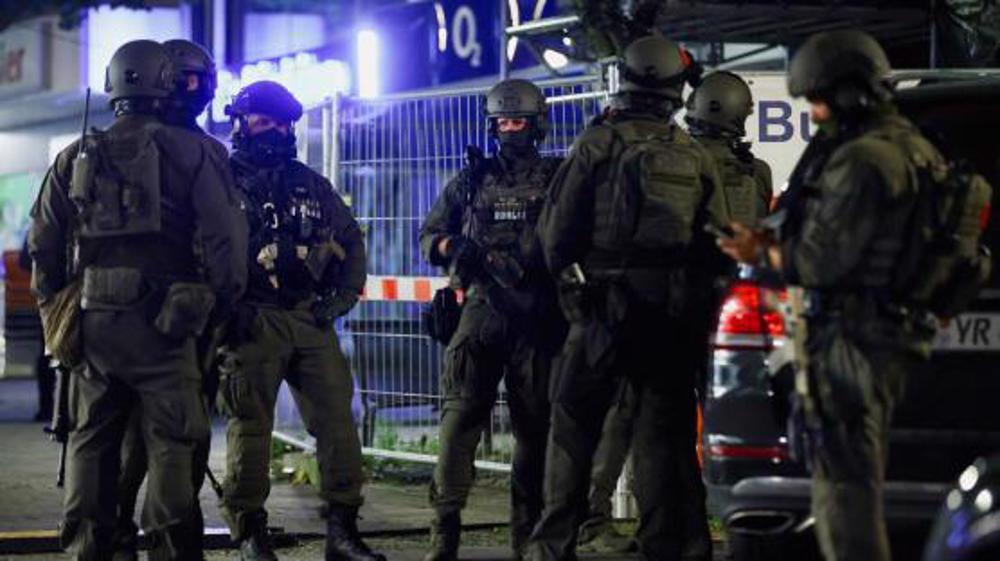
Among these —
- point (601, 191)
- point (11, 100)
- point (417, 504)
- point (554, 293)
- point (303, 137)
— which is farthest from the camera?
point (11, 100)

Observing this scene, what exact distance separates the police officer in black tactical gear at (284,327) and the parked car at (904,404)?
2144 mm

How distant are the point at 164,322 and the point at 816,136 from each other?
2518 millimetres

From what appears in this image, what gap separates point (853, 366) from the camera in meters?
5.79

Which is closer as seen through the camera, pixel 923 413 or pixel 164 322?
pixel 923 413

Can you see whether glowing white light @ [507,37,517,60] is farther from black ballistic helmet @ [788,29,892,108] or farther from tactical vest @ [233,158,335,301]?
black ballistic helmet @ [788,29,892,108]

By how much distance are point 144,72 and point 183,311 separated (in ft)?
3.11

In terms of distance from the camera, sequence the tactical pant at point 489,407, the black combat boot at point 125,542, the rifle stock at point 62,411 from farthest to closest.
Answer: the tactical pant at point 489,407 → the black combat boot at point 125,542 → the rifle stock at point 62,411

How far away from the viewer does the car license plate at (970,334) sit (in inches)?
245

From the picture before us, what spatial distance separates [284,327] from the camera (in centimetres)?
830

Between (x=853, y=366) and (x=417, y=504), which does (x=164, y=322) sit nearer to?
(x=853, y=366)

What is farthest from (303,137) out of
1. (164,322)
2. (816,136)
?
(816,136)

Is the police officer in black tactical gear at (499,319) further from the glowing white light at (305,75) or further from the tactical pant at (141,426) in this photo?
the glowing white light at (305,75)

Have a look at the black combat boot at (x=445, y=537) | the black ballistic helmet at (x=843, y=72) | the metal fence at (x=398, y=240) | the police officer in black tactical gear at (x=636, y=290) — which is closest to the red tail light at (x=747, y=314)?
the police officer in black tactical gear at (x=636, y=290)

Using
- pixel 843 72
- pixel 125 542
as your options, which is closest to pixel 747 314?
pixel 843 72
